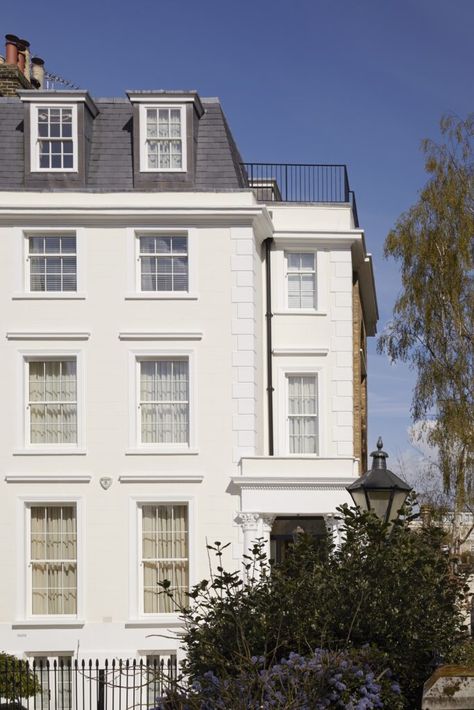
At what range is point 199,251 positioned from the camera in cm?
2980

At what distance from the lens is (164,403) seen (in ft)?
96.4

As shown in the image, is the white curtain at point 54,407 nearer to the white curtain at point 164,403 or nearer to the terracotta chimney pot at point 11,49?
the white curtain at point 164,403

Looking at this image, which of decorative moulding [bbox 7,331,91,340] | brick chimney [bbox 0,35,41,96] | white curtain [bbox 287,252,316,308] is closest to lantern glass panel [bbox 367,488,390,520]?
decorative moulding [bbox 7,331,91,340]

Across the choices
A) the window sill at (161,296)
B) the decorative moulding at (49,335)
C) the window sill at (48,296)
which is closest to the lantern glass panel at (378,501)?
the window sill at (161,296)

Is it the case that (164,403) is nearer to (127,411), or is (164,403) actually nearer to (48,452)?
(127,411)

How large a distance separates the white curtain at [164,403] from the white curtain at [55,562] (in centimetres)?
263

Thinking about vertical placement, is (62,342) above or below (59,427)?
above

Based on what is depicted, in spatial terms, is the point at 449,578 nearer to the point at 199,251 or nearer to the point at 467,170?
the point at 199,251

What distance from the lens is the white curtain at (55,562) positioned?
29016 mm

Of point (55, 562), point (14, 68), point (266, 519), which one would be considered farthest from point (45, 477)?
point (14, 68)

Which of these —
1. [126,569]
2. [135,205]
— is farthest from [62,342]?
[126,569]

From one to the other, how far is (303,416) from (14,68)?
1295cm

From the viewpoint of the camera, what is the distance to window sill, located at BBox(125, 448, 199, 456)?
95.3 ft

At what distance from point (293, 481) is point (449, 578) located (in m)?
14.6
